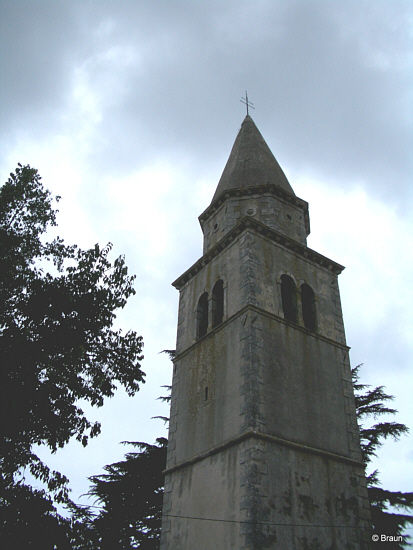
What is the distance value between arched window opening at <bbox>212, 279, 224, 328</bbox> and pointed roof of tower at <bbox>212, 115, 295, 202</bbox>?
4.48m

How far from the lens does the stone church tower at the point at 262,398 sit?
38.5ft

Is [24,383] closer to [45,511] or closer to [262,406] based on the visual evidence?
[45,511]

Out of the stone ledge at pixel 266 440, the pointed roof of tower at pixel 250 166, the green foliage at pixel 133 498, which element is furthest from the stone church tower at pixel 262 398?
the green foliage at pixel 133 498

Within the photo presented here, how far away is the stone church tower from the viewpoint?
1175cm

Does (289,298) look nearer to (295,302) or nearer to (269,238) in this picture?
(295,302)

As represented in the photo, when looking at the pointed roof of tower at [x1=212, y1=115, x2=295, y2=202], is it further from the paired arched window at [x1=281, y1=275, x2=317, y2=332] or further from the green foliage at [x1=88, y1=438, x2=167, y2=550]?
the green foliage at [x1=88, y1=438, x2=167, y2=550]

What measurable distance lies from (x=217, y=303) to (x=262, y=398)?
191 inches

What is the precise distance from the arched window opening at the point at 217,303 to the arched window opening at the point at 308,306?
284 centimetres

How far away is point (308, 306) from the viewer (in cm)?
1669

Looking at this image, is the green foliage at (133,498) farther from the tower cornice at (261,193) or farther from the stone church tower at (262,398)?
the tower cornice at (261,193)

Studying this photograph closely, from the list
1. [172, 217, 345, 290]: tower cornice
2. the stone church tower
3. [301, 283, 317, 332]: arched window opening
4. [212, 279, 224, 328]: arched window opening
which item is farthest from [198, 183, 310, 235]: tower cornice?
[301, 283, 317, 332]: arched window opening

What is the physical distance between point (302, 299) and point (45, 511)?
10480 mm

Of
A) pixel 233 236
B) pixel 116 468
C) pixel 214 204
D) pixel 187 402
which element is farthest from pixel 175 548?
pixel 214 204

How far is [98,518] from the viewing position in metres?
18.0
